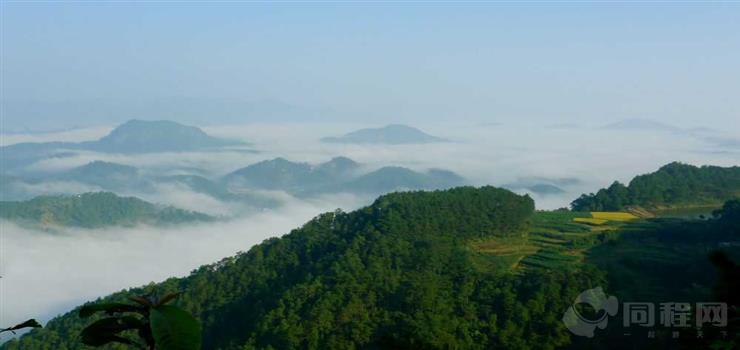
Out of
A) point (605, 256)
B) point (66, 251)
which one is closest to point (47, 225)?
point (66, 251)

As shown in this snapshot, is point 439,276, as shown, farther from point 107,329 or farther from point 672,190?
point 107,329

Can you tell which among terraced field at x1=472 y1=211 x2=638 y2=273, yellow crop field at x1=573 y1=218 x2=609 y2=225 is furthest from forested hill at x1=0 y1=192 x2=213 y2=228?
yellow crop field at x1=573 y1=218 x2=609 y2=225

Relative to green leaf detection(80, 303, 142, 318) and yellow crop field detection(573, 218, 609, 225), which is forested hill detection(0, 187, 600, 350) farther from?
green leaf detection(80, 303, 142, 318)

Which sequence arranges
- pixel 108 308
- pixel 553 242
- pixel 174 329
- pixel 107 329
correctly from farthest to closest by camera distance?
pixel 553 242
pixel 107 329
pixel 108 308
pixel 174 329

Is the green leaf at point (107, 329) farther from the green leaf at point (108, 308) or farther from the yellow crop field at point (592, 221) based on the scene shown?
the yellow crop field at point (592, 221)

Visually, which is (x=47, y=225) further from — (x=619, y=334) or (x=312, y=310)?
(x=619, y=334)

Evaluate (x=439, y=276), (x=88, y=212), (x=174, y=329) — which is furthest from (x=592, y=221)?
(x=88, y=212)

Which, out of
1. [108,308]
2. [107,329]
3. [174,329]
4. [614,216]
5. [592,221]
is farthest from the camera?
[614,216]
